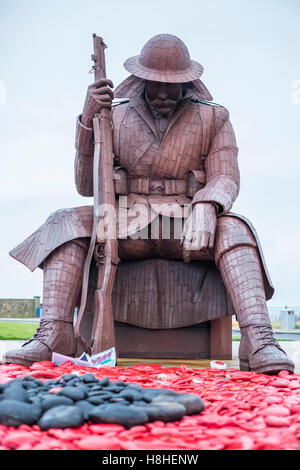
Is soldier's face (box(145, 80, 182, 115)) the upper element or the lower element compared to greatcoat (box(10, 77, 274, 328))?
upper

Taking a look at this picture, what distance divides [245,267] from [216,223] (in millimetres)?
341

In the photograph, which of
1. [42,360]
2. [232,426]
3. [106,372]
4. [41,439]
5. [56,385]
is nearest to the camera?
[41,439]

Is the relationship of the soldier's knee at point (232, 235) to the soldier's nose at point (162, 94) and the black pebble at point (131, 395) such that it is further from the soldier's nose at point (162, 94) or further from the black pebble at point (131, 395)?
the black pebble at point (131, 395)

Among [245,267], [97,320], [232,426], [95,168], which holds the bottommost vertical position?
[232,426]

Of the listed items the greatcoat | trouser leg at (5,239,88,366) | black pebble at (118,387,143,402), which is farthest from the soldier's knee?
black pebble at (118,387,143,402)

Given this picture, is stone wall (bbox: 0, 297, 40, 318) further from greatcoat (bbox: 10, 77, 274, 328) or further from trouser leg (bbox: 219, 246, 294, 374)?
trouser leg (bbox: 219, 246, 294, 374)

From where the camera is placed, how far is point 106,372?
9.67 ft

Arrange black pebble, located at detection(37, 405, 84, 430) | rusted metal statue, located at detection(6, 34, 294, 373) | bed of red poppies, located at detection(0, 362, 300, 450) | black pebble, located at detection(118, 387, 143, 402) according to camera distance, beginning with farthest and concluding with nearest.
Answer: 1. rusted metal statue, located at detection(6, 34, 294, 373)
2. black pebble, located at detection(118, 387, 143, 402)
3. black pebble, located at detection(37, 405, 84, 430)
4. bed of red poppies, located at detection(0, 362, 300, 450)

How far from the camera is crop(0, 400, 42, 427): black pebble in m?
1.80

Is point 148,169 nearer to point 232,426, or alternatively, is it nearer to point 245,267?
point 245,267

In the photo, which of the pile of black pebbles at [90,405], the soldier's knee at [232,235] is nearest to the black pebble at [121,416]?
the pile of black pebbles at [90,405]

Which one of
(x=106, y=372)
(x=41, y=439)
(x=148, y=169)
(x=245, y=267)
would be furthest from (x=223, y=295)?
(x=41, y=439)

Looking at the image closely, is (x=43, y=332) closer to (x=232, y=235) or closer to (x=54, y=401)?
(x=232, y=235)

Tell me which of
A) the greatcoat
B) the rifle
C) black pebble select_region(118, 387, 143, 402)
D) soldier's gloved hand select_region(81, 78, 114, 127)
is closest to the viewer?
black pebble select_region(118, 387, 143, 402)
